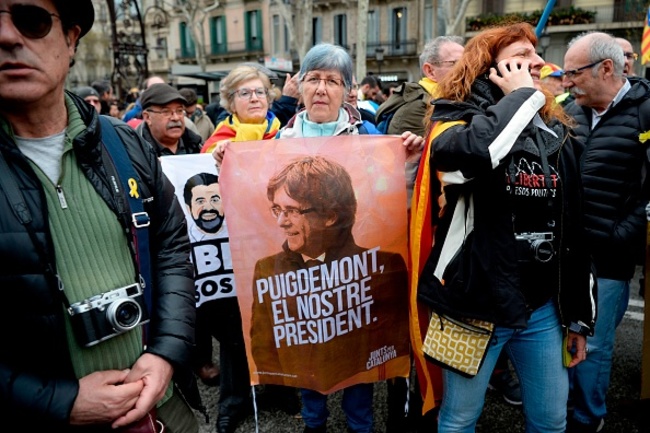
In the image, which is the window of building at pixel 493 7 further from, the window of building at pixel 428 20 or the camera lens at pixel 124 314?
the camera lens at pixel 124 314

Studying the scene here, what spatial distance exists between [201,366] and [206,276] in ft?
3.50

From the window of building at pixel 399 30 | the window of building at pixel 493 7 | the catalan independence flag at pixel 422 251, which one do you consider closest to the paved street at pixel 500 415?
the catalan independence flag at pixel 422 251

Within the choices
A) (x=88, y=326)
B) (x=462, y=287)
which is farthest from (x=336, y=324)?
(x=88, y=326)

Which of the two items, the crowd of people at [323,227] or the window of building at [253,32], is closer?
the crowd of people at [323,227]

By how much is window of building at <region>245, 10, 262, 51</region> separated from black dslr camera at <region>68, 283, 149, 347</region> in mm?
34362

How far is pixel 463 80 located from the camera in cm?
196

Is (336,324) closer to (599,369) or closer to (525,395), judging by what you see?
(525,395)

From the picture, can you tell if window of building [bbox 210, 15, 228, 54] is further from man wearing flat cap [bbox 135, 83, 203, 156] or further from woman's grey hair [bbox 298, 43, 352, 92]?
woman's grey hair [bbox 298, 43, 352, 92]

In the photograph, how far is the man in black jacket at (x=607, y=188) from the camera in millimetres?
2541

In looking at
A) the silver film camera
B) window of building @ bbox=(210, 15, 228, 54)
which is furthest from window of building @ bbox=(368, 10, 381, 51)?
the silver film camera

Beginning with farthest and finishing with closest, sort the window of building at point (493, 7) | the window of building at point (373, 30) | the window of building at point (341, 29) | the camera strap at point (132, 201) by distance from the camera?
1. the window of building at point (341, 29)
2. the window of building at point (373, 30)
3. the window of building at point (493, 7)
4. the camera strap at point (132, 201)

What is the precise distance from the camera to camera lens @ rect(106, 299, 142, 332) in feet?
4.29

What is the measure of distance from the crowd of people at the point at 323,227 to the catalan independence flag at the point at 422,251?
32mm

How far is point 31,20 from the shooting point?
4.03 ft
